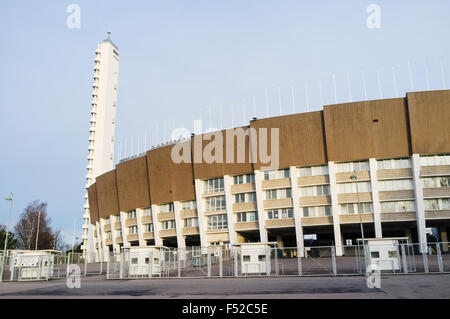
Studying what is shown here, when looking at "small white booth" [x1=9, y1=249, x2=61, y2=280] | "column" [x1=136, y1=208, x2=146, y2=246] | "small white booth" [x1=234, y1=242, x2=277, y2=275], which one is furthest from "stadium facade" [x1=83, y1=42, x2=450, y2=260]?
"small white booth" [x1=9, y1=249, x2=61, y2=280]

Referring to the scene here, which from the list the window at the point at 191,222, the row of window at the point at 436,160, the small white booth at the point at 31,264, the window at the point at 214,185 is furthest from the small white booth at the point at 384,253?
the window at the point at 191,222

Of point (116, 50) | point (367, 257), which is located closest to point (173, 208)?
point (367, 257)

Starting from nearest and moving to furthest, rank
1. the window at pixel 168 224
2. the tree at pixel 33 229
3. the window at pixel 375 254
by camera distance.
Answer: the window at pixel 375 254
the window at pixel 168 224
the tree at pixel 33 229

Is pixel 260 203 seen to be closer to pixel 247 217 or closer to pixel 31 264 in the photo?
pixel 247 217

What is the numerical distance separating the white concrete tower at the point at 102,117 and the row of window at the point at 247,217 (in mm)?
62378

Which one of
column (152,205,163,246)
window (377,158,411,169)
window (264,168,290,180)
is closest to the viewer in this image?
window (377,158,411,169)

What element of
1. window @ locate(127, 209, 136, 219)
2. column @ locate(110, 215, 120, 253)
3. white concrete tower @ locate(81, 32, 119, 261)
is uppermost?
white concrete tower @ locate(81, 32, 119, 261)

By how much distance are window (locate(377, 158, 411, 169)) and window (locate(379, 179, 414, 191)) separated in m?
2.08

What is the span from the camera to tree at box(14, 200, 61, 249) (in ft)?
366

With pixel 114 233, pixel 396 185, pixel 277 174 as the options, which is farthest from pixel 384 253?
pixel 114 233

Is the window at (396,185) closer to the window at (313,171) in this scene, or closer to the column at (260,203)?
the window at (313,171)

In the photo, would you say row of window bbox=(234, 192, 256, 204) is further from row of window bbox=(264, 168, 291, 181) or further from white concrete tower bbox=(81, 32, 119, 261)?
white concrete tower bbox=(81, 32, 119, 261)

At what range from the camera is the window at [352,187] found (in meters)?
62.5

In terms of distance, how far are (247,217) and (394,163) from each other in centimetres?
2391
